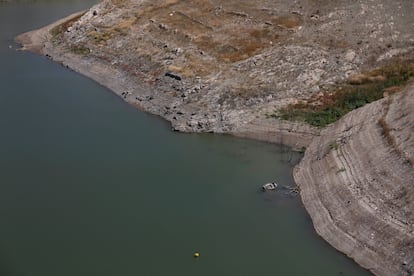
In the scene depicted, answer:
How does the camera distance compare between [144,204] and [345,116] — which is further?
[345,116]

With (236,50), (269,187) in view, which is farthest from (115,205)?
(236,50)

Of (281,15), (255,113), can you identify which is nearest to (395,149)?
(255,113)

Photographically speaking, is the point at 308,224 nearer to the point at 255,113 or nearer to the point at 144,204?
the point at 144,204

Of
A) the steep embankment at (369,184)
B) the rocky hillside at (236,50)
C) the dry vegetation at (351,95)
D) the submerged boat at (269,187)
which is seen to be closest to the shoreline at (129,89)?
the rocky hillside at (236,50)

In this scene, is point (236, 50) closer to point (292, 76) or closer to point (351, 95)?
point (292, 76)

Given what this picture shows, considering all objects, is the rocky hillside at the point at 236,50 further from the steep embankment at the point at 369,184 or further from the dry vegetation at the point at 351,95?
the steep embankment at the point at 369,184

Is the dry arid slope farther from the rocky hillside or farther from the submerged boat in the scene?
the submerged boat

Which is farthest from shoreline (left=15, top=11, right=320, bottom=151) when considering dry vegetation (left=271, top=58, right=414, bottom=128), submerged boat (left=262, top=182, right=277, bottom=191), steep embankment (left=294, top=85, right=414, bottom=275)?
submerged boat (left=262, top=182, right=277, bottom=191)

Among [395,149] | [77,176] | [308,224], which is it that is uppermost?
[395,149]
